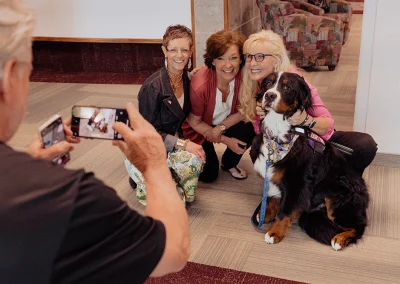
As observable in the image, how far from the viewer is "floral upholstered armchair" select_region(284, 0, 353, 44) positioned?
20.4 feet

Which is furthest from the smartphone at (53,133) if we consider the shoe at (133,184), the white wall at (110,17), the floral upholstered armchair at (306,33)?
the floral upholstered armchair at (306,33)

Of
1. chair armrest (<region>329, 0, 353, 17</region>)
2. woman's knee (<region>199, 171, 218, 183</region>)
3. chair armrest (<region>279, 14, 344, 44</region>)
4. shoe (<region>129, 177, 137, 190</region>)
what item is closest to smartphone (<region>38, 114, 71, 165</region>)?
shoe (<region>129, 177, 137, 190</region>)

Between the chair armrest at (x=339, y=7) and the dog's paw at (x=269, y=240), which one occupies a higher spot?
the chair armrest at (x=339, y=7)

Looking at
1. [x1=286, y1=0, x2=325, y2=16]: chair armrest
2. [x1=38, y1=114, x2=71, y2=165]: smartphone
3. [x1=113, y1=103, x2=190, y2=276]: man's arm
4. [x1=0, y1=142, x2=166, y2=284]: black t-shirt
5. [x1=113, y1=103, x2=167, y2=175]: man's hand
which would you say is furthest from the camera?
[x1=286, y1=0, x2=325, y2=16]: chair armrest

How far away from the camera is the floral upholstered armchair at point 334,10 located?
244 inches

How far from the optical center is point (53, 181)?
2.51ft

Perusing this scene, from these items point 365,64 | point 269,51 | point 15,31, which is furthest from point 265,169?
point 15,31

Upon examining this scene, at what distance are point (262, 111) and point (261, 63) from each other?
0.33 m

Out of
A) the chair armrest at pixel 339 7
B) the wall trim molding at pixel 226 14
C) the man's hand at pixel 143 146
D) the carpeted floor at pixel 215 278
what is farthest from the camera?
the chair armrest at pixel 339 7

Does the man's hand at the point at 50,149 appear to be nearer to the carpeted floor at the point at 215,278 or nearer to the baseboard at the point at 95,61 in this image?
the carpeted floor at the point at 215,278

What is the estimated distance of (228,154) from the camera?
329cm

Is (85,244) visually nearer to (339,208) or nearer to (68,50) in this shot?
(339,208)

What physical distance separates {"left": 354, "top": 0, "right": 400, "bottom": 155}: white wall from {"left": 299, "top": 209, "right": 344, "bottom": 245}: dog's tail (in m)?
0.96

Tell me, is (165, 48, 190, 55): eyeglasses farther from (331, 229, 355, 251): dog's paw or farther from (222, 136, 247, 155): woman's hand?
(331, 229, 355, 251): dog's paw
